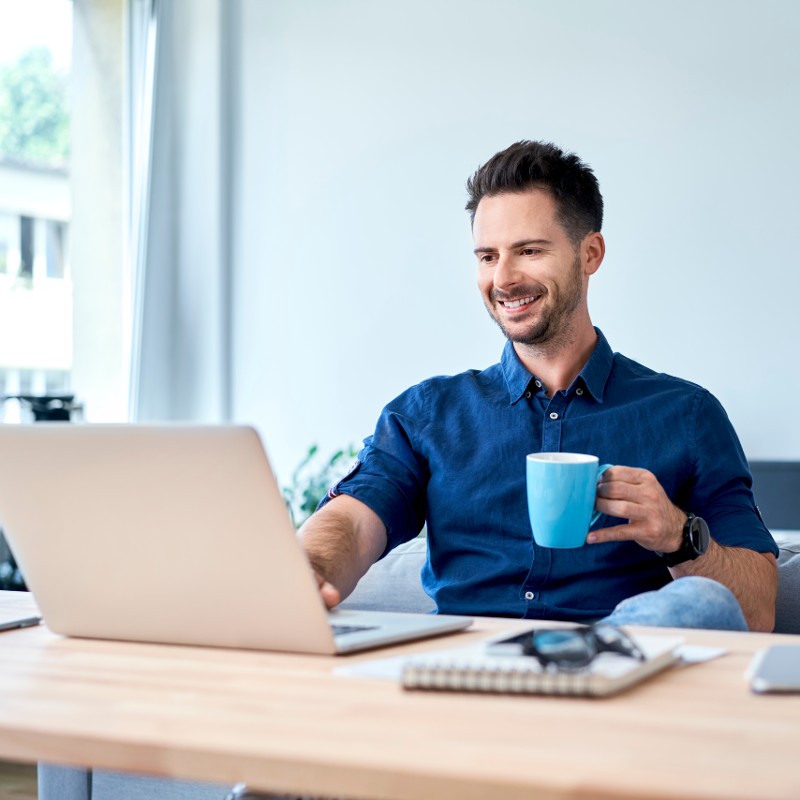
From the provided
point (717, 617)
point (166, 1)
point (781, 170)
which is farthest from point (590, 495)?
point (166, 1)

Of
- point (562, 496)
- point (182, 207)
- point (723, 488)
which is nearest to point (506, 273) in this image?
point (723, 488)

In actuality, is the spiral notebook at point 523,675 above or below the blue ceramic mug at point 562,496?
below

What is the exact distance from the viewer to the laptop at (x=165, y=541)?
2.96ft

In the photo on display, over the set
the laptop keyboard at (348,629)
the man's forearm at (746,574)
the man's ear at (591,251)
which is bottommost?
the man's forearm at (746,574)

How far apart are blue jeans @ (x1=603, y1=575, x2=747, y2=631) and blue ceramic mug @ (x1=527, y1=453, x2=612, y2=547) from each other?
0.09m

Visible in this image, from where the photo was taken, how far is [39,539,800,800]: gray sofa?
1.32 metres

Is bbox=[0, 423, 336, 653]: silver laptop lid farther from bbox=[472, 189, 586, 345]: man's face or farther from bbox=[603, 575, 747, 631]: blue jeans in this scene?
bbox=[472, 189, 586, 345]: man's face

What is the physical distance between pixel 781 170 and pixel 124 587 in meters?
2.78

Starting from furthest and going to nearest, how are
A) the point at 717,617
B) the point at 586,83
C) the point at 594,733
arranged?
1. the point at 586,83
2. the point at 717,617
3. the point at 594,733

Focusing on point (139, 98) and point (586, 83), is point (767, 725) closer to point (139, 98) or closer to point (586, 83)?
point (586, 83)

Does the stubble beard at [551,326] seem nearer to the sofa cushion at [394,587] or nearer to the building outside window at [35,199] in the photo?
the sofa cushion at [394,587]

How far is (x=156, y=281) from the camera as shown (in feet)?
13.0

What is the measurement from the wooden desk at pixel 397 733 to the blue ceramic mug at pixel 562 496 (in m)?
0.25

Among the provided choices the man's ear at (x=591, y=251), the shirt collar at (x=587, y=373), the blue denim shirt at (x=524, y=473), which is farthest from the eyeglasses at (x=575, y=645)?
the man's ear at (x=591, y=251)
